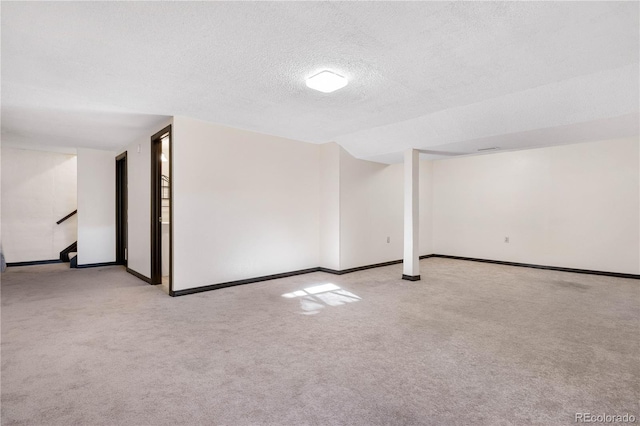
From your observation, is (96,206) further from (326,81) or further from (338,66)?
(338,66)

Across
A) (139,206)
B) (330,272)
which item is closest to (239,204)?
(139,206)

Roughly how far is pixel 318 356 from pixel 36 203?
24.4ft

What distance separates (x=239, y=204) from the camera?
15.8 feet

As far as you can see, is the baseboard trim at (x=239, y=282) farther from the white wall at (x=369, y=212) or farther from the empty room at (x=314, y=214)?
the white wall at (x=369, y=212)

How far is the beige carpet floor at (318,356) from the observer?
180cm

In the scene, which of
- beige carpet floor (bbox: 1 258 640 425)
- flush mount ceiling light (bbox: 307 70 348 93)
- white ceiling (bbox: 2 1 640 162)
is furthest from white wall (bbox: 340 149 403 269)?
flush mount ceiling light (bbox: 307 70 348 93)

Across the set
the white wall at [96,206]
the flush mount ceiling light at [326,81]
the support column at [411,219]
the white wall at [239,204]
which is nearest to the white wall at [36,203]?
the white wall at [96,206]

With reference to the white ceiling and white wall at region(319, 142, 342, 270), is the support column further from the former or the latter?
white wall at region(319, 142, 342, 270)

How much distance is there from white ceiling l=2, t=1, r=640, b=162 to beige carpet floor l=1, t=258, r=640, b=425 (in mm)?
2309

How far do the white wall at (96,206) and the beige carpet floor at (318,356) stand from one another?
1.97m

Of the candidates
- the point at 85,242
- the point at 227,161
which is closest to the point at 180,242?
the point at 227,161

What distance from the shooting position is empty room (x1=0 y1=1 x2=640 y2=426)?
2.00 m

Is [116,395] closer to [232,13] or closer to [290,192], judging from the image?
[232,13]

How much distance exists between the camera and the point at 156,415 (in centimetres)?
174
